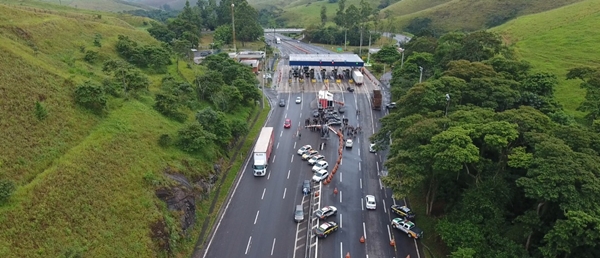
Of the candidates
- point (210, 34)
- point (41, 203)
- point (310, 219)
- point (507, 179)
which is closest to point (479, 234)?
point (507, 179)

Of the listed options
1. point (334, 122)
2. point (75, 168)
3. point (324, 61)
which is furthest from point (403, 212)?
point (324, 61)

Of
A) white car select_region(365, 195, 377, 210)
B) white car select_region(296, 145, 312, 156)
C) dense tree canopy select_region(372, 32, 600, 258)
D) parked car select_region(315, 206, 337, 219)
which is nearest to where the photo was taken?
dense tree canopy select_region(372, 32, 600, 258)

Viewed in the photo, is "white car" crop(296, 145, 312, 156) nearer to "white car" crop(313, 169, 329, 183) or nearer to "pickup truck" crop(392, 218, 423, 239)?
"white car" crop(313, 169, 329, 183)

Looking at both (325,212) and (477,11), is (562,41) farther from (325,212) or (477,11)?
(325,212)

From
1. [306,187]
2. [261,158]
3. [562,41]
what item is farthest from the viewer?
[562,41]

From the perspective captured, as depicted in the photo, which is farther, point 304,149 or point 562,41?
point 562,41

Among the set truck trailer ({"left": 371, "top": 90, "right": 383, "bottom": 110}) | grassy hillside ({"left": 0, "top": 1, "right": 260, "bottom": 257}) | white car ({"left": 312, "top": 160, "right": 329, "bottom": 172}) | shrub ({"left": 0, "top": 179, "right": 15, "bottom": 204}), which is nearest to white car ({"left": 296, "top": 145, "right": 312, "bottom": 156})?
white car ({"left": 312, "top": 160, "right": 329, "bottom": 172})
